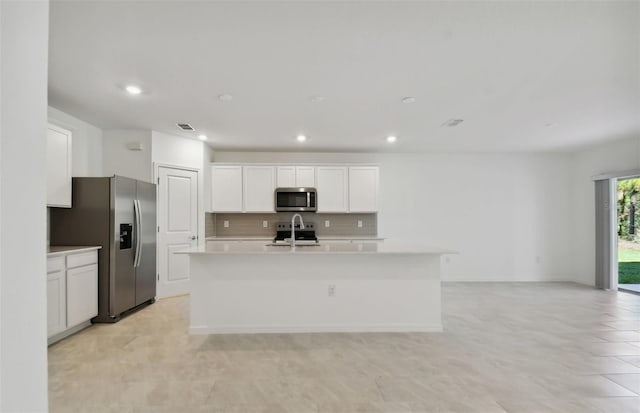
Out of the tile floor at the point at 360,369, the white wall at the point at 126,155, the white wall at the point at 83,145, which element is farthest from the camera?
the white wall at the point at 126,155

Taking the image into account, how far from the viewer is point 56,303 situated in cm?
311

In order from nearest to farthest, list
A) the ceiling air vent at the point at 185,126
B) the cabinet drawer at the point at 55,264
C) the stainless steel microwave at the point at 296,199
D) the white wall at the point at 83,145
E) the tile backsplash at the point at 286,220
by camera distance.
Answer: the cabinet drawer at the point at 55,264
the white wall at the point at 83,145
the ceiling air vent at the point at 185,126
the stainless steel microwave at the point at 296,199
the tile backsplash at the point at 286,220

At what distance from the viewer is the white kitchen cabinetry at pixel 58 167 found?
3.34 meters

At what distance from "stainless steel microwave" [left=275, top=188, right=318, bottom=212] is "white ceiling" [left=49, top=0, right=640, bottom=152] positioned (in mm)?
1473

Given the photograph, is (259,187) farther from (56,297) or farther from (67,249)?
(56,297)

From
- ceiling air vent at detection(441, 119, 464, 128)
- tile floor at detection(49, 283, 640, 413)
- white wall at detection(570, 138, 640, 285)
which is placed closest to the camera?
tile floor at detection(49, 283, 640, 413)

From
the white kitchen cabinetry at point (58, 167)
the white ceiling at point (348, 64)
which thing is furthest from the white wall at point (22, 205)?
the white kitchen cabinetry at point (58, 167)

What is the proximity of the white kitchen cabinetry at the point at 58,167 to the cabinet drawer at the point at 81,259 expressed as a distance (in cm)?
59

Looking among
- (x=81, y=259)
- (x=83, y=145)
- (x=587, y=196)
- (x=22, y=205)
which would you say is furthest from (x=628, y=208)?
(x=83, y=145)

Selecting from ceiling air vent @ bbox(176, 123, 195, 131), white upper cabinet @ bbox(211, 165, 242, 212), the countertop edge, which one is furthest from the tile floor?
ceiling air vent @ bbox(176, 123, 195, 131)

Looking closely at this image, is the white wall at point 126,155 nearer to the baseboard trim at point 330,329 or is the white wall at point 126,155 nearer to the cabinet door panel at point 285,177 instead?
the cabinet door panel at point 285,177

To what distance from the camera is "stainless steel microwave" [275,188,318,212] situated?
5.76 metres

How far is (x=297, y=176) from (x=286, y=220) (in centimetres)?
87

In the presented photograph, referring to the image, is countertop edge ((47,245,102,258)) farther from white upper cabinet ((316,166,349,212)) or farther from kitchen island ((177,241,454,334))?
white upper cabinet ((316,166,349,212))
